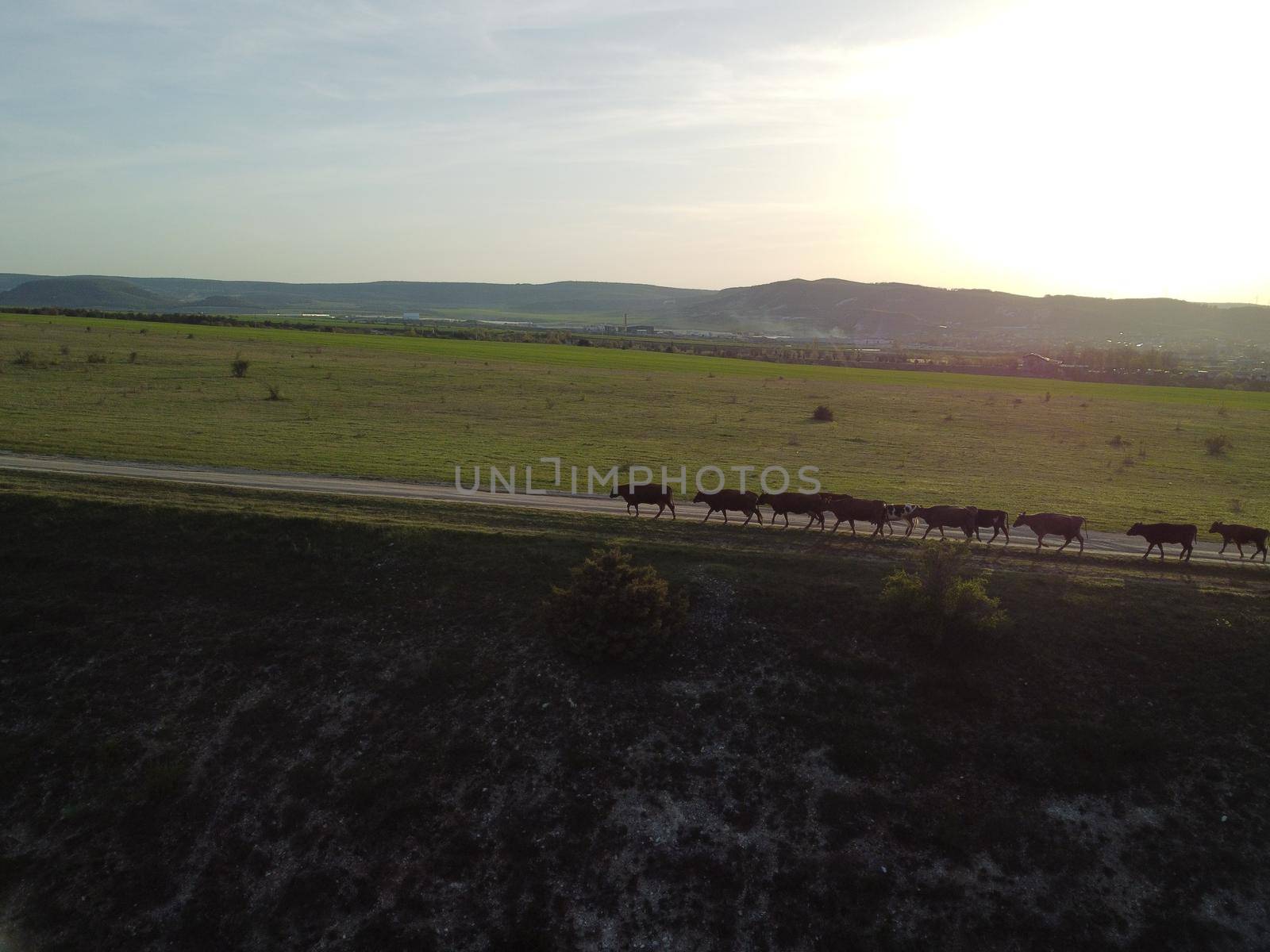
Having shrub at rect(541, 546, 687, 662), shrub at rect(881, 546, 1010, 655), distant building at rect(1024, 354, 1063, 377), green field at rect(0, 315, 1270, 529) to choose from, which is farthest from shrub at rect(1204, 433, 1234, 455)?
distant building at rect(1024, 354, 1063, 377)

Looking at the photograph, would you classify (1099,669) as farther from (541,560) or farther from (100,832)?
(100,832)

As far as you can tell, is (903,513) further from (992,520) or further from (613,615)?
(613,615)

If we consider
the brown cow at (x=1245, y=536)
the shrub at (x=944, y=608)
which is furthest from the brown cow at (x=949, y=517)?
the brown cow at (x=1245, y=536)

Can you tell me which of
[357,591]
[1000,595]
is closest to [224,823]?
[357,591]

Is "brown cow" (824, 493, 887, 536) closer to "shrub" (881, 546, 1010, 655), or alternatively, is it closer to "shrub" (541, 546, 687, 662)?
"shrub" (881, 546, 1010, 655)

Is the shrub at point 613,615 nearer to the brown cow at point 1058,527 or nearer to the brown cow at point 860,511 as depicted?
the brown cow at point 860,511
